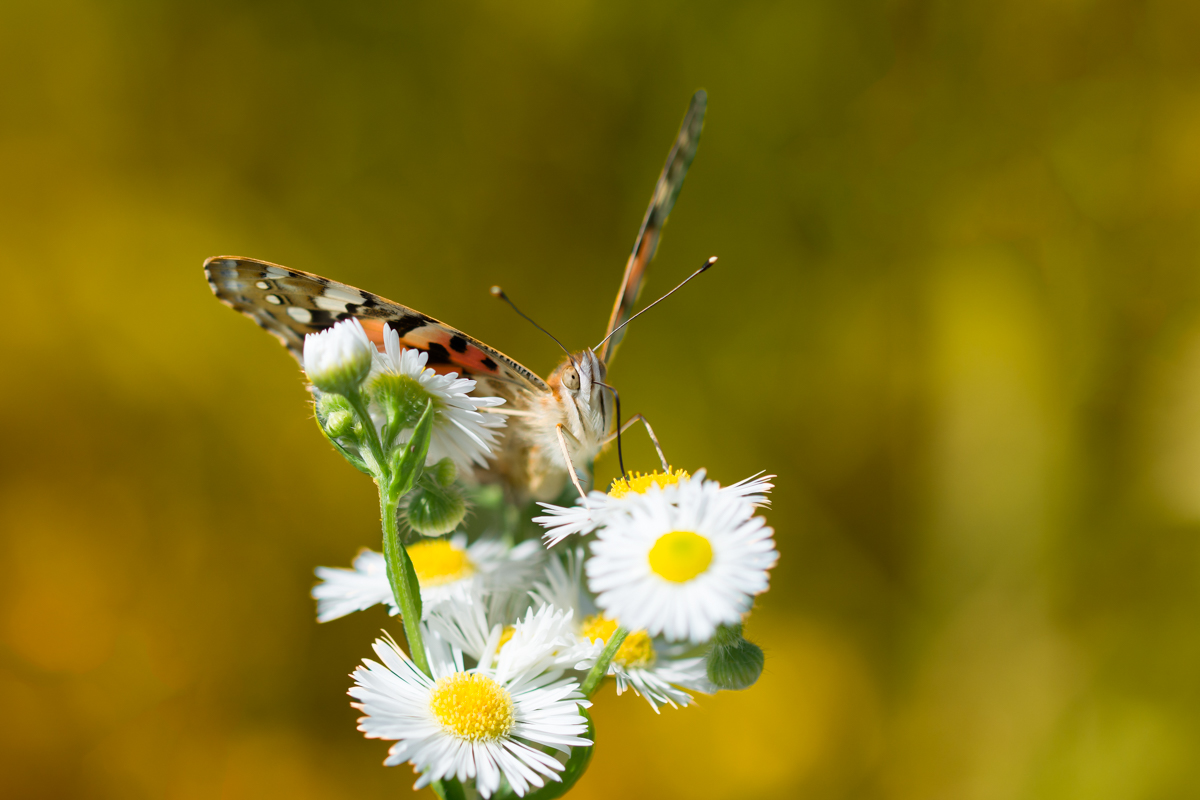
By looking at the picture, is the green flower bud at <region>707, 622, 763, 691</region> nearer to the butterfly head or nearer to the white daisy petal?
the white daisy petal

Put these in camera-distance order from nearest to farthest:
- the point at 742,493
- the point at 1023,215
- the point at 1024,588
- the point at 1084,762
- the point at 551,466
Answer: the point at 742,493 → the point at 551,466 → the point at 1084,762 → the point at 1024,588 → the point at 1023,215

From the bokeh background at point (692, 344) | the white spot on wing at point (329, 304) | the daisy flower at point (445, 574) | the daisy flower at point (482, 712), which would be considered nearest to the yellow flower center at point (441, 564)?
the daisy flower at point (445, 574)

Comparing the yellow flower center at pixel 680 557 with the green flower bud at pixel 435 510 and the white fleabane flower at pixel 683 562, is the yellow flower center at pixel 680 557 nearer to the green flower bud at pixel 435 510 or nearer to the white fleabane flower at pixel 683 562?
the white fleabane flower at pixel 683 562

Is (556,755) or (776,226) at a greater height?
(776,226)

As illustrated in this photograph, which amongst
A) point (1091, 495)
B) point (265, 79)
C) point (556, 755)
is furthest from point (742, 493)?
point (265, 79)

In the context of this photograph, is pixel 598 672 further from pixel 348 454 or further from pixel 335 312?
pixel 335 312

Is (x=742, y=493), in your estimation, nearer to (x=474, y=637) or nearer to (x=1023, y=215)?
(x=474, y=637)

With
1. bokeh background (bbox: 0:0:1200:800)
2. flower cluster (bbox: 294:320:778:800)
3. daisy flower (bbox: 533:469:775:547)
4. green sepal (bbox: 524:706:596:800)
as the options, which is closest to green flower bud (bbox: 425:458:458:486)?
flower cluster (bbox: 294:320:778:800)
